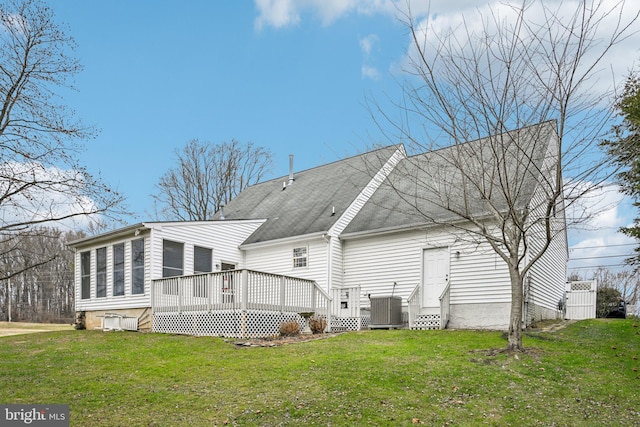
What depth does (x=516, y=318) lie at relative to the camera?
33.5 ft

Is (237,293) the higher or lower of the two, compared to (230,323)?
higher

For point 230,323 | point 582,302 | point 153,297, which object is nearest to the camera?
point 230,323

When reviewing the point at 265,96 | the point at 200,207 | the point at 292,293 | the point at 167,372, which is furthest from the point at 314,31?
the point at 200,207

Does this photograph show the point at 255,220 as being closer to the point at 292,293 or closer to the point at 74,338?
the point at 292,293

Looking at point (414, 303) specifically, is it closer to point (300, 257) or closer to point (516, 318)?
point (300, 257)

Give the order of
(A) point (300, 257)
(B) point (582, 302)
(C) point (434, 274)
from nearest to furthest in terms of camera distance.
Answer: (C) point (434, 274), (A) point (300, 257), (B) point (582, 302)

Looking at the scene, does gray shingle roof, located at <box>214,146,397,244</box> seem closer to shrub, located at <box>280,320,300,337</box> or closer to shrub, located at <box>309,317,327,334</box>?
shrub, located at <box>309,317,327,334</box>

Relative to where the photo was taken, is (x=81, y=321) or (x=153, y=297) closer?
(x=153, y=297)

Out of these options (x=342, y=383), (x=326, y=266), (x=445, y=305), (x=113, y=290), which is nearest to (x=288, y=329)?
(x=326, y=266)

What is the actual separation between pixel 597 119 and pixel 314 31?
27.7 feet

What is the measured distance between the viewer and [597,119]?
9.77 m

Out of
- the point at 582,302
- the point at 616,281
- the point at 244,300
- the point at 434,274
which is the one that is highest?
the point at 434,274

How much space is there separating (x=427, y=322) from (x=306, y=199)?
326 inches

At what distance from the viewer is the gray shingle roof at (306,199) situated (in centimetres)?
1880
